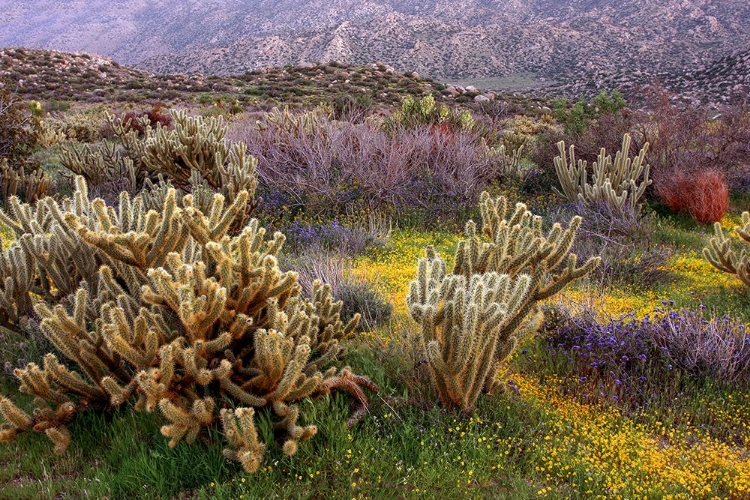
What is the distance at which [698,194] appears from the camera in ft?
27.4

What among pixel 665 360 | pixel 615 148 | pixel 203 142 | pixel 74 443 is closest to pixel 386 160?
pixel 203 142

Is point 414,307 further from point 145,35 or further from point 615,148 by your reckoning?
point 145,35

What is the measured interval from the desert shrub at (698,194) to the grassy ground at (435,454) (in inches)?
213

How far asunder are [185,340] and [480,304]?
5.36ft

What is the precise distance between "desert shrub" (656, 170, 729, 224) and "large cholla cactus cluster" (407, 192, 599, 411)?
5.78 metres

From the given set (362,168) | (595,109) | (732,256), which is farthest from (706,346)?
(595,109)

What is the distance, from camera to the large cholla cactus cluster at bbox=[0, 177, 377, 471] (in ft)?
9.27

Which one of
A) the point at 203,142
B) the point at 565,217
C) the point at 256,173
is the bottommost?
the point at 565,217

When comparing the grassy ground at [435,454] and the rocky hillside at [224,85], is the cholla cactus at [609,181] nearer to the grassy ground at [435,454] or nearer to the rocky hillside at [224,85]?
the grassy ground at [435,454]

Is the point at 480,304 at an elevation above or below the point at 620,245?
above

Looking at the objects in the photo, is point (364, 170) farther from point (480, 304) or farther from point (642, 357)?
point (480, 304)

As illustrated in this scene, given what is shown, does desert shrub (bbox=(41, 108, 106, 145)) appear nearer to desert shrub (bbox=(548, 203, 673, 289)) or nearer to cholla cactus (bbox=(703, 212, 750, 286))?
desert shrub (bbox=(548, 203, 673, 289))

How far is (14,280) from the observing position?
156 inches

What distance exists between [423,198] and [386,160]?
0.82 meters
